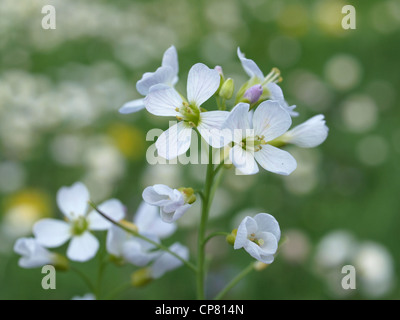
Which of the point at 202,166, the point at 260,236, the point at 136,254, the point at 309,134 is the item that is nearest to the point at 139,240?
the point at 136,254

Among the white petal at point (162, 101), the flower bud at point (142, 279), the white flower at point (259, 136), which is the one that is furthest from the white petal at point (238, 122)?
the flower bud at point (142, 279)

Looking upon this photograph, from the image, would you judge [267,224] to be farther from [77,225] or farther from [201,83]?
[77,225]

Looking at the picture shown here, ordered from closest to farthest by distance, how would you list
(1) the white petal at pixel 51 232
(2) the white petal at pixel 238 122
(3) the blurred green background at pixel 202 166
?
(2) the white petal at pixel 238 122, (1) the white petal at pixel 51 232, (3) the blurred green background at pixel 202 166

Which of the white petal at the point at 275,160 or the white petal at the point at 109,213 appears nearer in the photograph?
the white petal at the point at 275,160

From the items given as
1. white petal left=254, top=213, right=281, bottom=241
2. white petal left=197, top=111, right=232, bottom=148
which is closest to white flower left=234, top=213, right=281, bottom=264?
white petal left=254, top=213, right=281, bottom=241

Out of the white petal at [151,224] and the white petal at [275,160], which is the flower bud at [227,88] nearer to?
the white petal at [275,160]

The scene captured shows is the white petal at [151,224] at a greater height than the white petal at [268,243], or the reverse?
the white petal at [151,224]
